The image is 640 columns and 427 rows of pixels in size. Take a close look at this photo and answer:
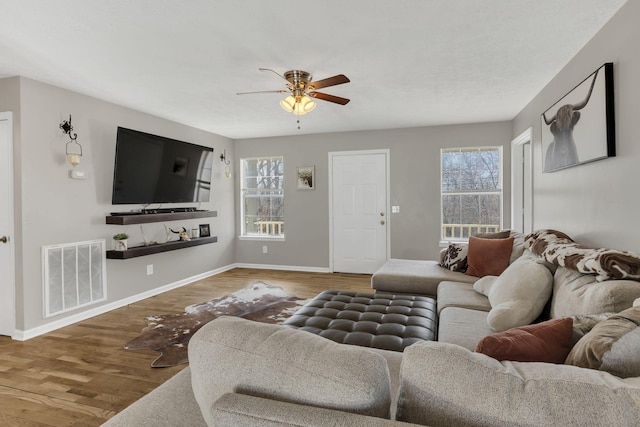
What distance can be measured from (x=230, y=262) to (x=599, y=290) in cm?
558

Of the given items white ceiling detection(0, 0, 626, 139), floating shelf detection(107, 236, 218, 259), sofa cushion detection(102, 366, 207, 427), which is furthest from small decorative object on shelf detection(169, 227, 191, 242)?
sofa cushion detection(102, 366, 207, 427)

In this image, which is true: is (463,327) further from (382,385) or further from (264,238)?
(264,238)

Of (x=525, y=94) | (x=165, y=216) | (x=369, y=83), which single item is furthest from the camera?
(x=165, y=216)

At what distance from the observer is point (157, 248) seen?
4.38 meters

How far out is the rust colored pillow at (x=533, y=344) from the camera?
1081mm

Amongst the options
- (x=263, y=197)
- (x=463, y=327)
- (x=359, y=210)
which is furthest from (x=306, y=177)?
(x=463, y=327)

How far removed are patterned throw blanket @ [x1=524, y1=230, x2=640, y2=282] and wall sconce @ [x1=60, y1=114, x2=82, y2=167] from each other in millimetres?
4213

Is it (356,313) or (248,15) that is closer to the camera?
(248,15)

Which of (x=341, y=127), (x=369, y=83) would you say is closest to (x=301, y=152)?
(x=341, y=127)

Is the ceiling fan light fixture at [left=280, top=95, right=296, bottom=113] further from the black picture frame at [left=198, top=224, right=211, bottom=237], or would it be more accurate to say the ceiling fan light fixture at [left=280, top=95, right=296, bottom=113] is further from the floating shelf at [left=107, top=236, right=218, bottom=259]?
the black picture frame at [left=198, top=224, right=211, bottom=237]

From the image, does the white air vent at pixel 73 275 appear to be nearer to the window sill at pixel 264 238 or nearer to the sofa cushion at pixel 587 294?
the window sill at pixel 264 238

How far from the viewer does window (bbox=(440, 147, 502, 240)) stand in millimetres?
5219

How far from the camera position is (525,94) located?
3.81m

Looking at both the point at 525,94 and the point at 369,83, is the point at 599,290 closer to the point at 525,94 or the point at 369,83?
the point at 369,83
